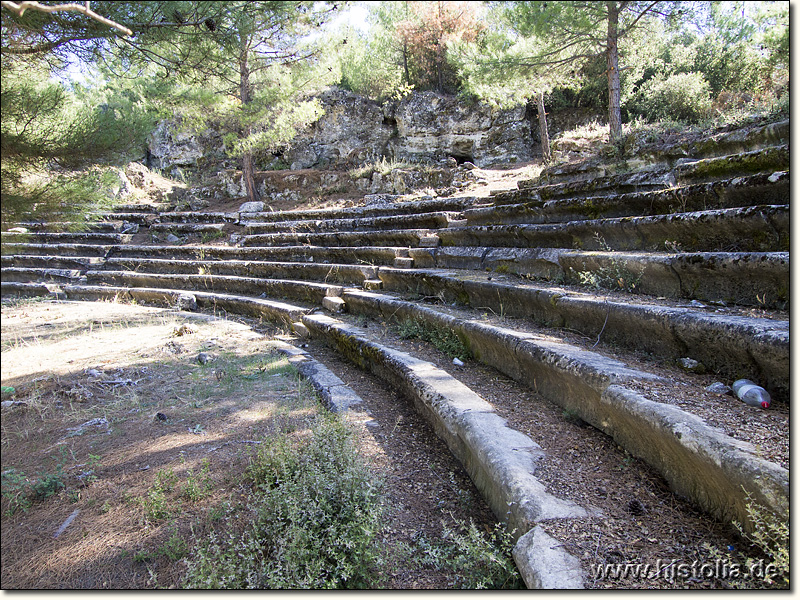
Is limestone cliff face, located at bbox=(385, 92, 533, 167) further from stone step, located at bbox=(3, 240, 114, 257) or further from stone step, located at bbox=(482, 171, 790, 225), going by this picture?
stone step, located at bbox=(3, 240, 114, 257)

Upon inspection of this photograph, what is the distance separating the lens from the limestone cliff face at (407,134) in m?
14.3

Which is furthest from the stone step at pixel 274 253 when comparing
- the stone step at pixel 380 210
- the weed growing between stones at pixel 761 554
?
the weed growing between stones at pixel 761 554

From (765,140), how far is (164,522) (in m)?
5.90

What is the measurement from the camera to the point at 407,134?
1527 cm

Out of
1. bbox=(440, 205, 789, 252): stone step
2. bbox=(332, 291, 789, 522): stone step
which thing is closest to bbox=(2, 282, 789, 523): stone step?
bbox=(332, 291, 789, 522): stone step

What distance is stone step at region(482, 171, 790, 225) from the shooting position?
322 centimetres

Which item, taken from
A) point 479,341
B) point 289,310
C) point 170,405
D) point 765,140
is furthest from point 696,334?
point 289,310

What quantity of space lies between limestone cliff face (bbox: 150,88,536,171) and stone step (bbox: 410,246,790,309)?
10361mm

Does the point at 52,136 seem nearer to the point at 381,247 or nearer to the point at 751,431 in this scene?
the point at 751,431

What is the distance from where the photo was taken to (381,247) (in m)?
7.17

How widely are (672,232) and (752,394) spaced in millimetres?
2007

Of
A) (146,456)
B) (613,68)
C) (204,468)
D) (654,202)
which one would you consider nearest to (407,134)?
(613,68)

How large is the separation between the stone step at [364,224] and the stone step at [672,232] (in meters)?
1.63

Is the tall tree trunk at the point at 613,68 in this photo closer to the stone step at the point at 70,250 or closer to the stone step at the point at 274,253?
the stone step at the point at 274,253
